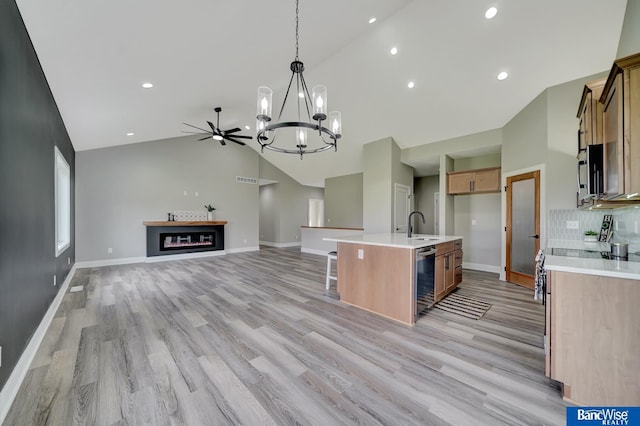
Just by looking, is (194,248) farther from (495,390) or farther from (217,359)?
(495,390)

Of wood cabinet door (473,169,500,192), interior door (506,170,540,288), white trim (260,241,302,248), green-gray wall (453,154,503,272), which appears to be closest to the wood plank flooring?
interior door (506,170,540,288)

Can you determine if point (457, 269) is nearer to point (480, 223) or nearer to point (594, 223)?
point (594, 223)

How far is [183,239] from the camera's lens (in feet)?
23.5

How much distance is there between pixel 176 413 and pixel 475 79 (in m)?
5.40

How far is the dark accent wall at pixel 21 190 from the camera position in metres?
1.71

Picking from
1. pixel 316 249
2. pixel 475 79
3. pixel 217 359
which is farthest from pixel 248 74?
pixel 316 249

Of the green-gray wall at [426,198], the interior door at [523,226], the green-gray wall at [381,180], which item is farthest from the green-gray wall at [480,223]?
the green-gray wall at [381,180]

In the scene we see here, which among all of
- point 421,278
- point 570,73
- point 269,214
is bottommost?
point 421,278

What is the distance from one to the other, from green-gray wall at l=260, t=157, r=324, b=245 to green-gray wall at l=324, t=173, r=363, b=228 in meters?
1.54

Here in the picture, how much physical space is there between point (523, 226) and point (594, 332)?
3.44m

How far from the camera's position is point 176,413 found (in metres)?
1.56

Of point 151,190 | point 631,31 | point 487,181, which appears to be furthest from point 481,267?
point 151,190

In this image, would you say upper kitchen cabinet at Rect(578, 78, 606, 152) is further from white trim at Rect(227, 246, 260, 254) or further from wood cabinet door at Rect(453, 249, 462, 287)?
white trim at Rect(227, 246, 260, 254)

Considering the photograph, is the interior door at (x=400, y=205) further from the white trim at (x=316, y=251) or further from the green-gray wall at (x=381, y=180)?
the white trim at (x=316, y=251)
